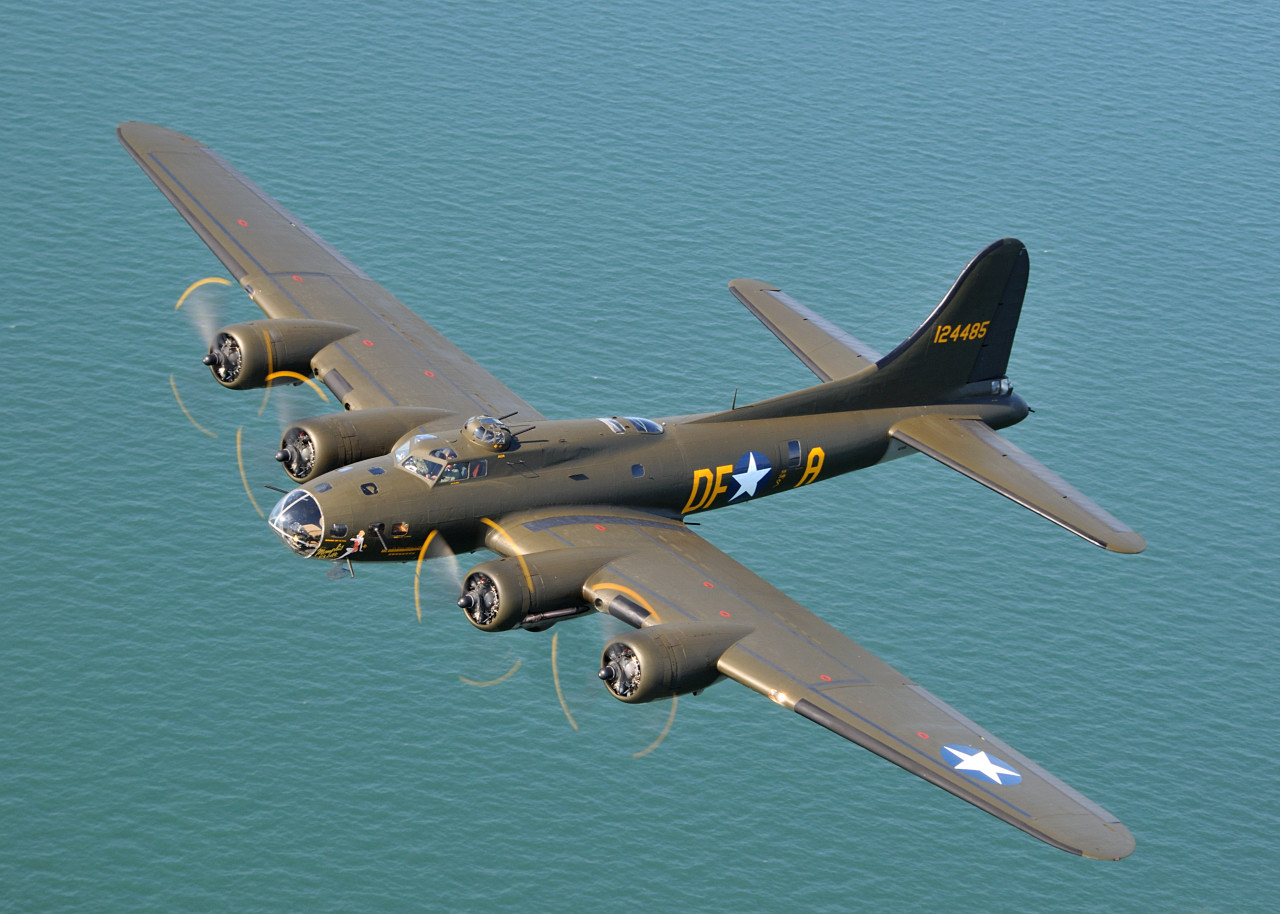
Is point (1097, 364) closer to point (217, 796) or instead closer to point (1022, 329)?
point (1022, 329)

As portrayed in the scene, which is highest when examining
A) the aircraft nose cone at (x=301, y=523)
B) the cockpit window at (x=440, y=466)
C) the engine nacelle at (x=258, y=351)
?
the engine nacelle at (x=258, y=351)

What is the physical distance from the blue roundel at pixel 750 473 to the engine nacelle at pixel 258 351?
15.6m

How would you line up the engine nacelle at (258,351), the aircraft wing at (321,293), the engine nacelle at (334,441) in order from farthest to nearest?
the aircraft wing at (321,293) < the engine nacelle at (258,351) < the engine nacelle at (334,441)

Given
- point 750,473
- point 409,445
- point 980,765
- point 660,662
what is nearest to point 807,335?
point 750,473

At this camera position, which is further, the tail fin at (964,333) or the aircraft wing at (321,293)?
the tail fin at (964,333)

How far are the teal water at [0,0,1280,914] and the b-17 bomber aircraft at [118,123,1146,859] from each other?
2.38 m

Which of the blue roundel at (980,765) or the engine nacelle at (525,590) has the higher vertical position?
the engine nacelle at (525,590)

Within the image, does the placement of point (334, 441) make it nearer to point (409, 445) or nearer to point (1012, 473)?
point (409, 445)

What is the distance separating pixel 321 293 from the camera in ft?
200

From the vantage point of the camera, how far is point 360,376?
5669cm

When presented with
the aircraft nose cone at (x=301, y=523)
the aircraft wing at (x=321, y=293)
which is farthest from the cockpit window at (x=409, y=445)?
the aircraft nose cone at (x=301, y=523)

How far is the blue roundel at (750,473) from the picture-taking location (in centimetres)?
5647

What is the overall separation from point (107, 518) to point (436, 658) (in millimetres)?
18728

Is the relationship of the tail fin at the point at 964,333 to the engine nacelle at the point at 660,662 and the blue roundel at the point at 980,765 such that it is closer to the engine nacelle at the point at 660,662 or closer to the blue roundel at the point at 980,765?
the engine nacelle at the point at 660,662
